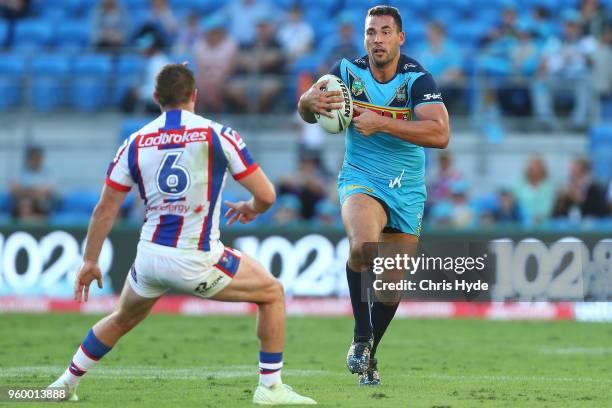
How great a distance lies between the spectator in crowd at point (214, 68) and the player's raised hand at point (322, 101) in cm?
948

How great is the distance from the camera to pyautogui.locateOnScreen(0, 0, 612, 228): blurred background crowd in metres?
16.8

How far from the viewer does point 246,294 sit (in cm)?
727

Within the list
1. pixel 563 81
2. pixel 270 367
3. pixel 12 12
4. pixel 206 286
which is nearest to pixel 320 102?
pixel 206 286

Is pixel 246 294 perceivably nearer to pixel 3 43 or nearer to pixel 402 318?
pixel 402 318

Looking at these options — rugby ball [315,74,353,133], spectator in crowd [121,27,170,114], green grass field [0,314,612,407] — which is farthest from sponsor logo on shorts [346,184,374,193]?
spectator in crowd [121,27,170,114]

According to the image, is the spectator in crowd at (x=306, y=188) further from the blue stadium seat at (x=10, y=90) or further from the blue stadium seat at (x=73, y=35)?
the blue stadium seat at (x=73, y=35)

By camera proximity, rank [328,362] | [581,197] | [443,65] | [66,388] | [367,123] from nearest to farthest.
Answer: [66,388], [367,123], [328,362], [581,197], [443,65]

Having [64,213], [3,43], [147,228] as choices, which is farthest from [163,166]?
[3,43]

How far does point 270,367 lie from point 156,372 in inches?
97.3

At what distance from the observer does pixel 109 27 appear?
19.5 metres

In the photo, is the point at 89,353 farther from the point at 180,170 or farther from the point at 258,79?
the point at 258,79

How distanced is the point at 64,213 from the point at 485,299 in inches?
244

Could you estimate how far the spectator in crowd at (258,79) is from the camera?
17984mm
